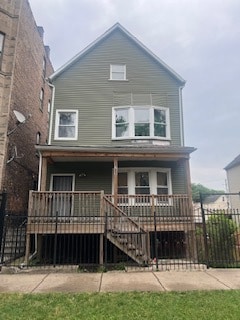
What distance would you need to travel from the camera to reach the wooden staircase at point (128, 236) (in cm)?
939

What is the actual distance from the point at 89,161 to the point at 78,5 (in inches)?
457

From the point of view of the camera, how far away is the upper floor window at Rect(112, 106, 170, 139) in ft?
46.6

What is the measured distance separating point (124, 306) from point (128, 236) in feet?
16.3

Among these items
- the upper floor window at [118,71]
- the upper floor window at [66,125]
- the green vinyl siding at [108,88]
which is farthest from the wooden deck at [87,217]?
the upper floor window at [118,71]

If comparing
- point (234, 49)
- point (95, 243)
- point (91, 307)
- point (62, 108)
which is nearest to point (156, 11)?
point (234, 49)

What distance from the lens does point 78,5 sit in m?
17.8

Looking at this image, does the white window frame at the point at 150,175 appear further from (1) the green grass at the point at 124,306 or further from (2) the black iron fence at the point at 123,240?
(1) the green grass at the point at 124,306

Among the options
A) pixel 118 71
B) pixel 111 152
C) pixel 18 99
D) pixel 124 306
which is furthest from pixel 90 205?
pixel 118 71

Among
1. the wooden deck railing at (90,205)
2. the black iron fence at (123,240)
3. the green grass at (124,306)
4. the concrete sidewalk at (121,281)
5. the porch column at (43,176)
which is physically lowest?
the green grass at (124,306)

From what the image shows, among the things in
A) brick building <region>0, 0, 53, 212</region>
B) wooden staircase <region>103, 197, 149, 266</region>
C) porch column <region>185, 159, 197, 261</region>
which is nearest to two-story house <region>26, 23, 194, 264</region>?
porch column <region>185, 159, 197, 261</region>

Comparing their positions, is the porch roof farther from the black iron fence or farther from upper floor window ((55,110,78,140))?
upper floor window ((55,110,78,140))

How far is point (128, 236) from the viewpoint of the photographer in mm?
9984

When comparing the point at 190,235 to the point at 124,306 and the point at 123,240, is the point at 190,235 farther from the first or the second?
the point at 124,306

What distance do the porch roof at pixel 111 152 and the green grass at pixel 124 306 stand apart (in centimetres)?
669
